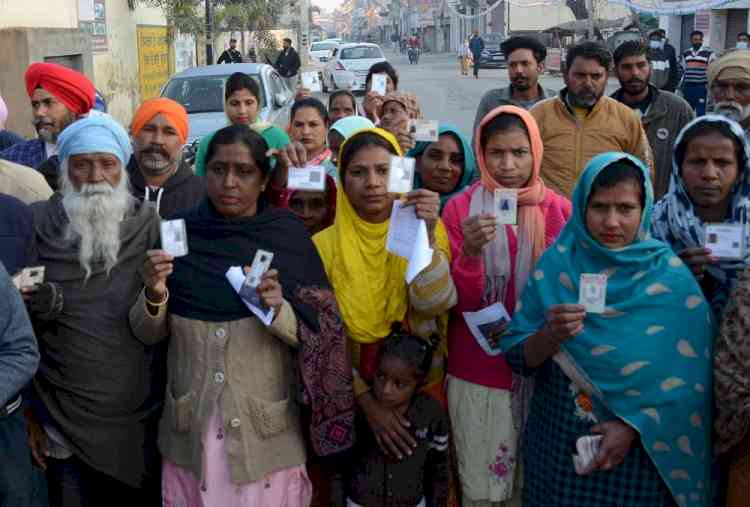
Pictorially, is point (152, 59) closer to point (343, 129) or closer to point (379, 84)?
point (379, 84)

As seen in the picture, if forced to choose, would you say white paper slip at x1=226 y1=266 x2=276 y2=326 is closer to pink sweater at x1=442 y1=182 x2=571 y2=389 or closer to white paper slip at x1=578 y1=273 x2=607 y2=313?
pink sweater at x1=442 y1=182 x2=571 y2=389

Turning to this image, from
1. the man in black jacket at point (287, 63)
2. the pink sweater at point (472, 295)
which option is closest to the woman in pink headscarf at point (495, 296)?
the pink sweater at point (472, 295)

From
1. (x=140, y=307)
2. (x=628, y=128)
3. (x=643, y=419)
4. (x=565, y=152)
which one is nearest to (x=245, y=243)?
(x=140, y=307)

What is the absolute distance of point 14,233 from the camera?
319cm

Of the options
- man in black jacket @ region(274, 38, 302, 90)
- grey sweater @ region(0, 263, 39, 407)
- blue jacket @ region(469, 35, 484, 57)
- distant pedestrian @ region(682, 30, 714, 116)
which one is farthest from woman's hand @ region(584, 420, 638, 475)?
blue jacket @ region(469, 35, 484, 57)

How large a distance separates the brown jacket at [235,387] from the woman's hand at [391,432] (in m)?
0.35

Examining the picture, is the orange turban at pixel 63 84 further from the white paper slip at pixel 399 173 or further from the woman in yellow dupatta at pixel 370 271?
the white paper slip at pixel 399 173

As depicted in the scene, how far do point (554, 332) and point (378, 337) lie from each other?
818mm

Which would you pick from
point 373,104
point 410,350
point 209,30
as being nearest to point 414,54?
point 209,30

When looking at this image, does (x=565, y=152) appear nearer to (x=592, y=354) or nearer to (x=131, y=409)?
(x=592, y=354)

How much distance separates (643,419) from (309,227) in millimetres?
1898

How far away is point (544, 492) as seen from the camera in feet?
10.2

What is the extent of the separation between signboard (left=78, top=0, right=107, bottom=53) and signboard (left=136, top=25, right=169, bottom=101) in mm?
2680

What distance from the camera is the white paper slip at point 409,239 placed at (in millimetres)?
3025
